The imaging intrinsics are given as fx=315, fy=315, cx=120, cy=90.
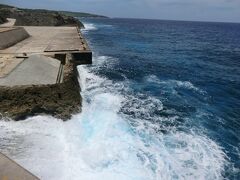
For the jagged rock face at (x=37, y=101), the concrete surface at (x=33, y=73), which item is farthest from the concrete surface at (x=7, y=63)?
the jagged rock face at (x=37, y=101)

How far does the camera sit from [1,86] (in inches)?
603

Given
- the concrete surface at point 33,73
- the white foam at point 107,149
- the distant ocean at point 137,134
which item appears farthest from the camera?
the concrete surface at point 33,73

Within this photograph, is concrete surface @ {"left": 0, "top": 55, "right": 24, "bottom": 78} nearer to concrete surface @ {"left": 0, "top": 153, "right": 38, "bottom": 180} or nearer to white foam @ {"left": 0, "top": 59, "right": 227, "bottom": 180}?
white foam @ {"left": 0, "top": 59, "right": 227, "bottom": 180}

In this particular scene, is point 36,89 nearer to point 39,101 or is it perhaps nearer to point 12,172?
point 39,101

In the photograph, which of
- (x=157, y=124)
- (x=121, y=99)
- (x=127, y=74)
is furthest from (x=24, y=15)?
(x=157, y=124)

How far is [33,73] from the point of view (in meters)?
17.4

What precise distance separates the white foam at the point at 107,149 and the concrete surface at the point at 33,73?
8.13 feet

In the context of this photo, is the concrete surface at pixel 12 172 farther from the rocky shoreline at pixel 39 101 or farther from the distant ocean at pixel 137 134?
the rocky shoreline at pixel 39 101

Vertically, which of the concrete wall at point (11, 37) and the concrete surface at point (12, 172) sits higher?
the concrete surface at point (12, 172)

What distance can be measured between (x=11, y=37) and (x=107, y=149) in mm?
19822

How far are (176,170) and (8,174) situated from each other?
21.9ft

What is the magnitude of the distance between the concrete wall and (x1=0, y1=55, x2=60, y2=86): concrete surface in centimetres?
731

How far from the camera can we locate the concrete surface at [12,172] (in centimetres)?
771

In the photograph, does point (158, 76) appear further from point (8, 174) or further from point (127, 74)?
point (8, 174)
